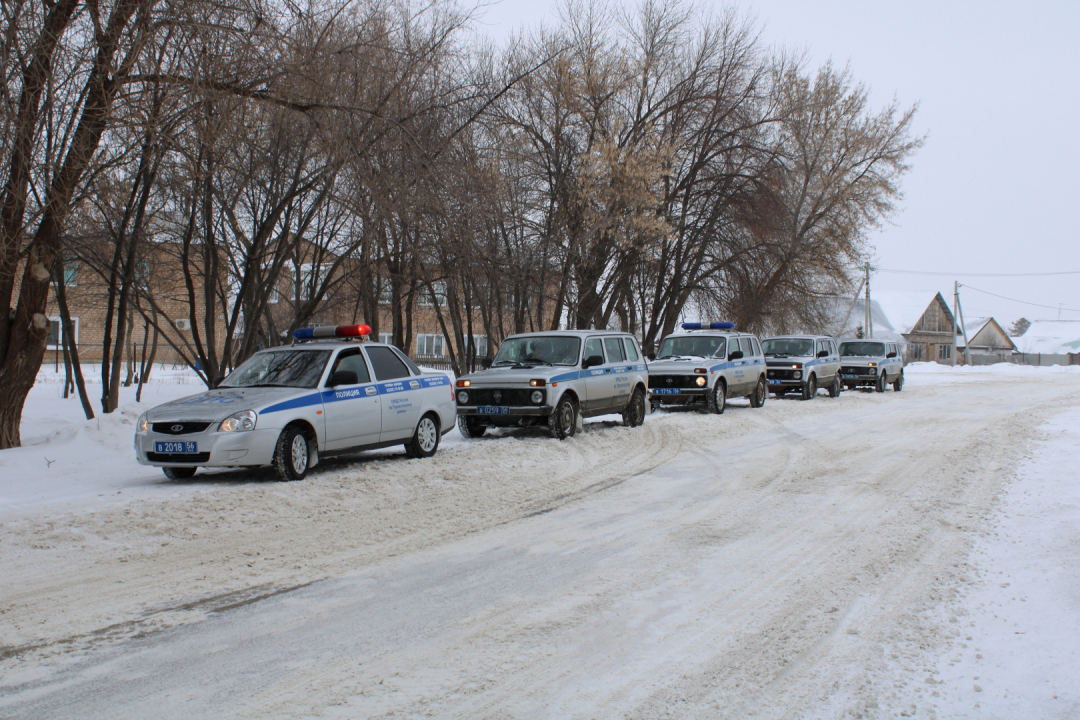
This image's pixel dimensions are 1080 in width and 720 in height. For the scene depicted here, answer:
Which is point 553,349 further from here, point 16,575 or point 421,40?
point 16,575

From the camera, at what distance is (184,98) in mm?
10250

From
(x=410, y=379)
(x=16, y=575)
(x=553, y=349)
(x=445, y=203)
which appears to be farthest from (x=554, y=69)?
(x=16, y=575)

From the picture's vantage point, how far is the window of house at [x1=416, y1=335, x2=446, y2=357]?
4725 centimetres

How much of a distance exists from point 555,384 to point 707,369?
6754 millimetres

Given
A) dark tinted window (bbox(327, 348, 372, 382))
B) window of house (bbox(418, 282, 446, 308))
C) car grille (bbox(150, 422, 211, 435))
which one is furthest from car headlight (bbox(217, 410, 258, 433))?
window of house (bbox(418, 282, 446, 308))

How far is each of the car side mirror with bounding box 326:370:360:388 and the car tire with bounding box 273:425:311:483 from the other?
810mm

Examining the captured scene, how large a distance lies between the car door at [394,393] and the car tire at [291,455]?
4.66 ft

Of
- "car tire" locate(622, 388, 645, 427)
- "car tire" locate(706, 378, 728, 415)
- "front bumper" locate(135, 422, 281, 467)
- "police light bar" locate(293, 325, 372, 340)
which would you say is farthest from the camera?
"car tire" locate(706, 378, 728, 415)

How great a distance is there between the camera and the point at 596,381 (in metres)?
15.6

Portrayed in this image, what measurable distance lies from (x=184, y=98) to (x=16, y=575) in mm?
6379

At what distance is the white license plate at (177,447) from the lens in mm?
9258

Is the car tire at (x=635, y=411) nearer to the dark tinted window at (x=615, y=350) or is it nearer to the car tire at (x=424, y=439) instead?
the dark tinted window at (x=615, y=350)

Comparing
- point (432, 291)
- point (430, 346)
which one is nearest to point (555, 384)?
point (432, 291)

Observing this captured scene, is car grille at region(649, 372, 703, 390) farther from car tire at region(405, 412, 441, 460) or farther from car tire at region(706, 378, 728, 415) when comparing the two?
car tire at region(405, 412, 441, 460)
